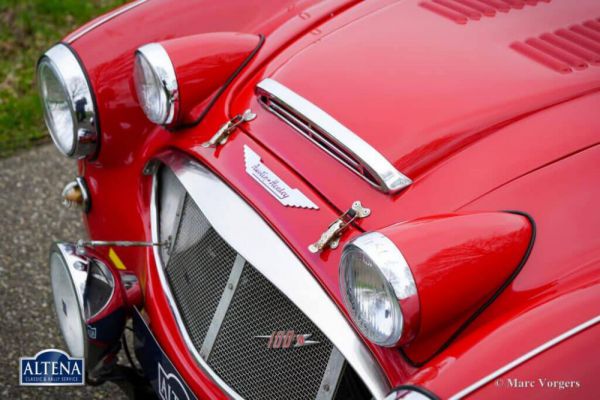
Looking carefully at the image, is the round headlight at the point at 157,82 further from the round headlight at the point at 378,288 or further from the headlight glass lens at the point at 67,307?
the round headlight at the point at 378,288

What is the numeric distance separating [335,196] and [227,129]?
40cm

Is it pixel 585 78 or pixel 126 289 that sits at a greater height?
pixel 585 78

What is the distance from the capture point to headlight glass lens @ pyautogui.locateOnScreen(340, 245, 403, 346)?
4.76ft

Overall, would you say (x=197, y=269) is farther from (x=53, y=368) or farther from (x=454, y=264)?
(x=454, y=264)

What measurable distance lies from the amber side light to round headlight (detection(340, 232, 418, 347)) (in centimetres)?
2

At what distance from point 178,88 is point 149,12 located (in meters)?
0.39

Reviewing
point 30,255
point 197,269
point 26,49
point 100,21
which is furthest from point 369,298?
point 26,49

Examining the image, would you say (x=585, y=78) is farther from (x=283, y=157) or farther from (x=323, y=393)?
(x=323, y=393)

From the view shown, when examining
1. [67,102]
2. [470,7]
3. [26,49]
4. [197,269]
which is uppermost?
[470,7]

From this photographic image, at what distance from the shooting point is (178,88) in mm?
2107

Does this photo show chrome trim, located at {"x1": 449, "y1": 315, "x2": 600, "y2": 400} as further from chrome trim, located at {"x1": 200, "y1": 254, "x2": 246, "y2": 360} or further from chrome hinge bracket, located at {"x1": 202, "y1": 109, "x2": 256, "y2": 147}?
chrome hinge bracket, located at {"x1": 202, "y1": 109, "x2": 256, "y2": 147}

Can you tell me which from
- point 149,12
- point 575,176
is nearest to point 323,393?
point 575,176

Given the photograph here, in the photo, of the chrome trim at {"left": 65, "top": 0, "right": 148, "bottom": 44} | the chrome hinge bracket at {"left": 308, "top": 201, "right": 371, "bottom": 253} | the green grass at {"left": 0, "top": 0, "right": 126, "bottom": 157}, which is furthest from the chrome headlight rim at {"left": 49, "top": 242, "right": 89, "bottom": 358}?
the green grass at {"left": 0, "top": 0, "right": 126, "bottom": 157}

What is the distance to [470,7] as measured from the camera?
2.17m
